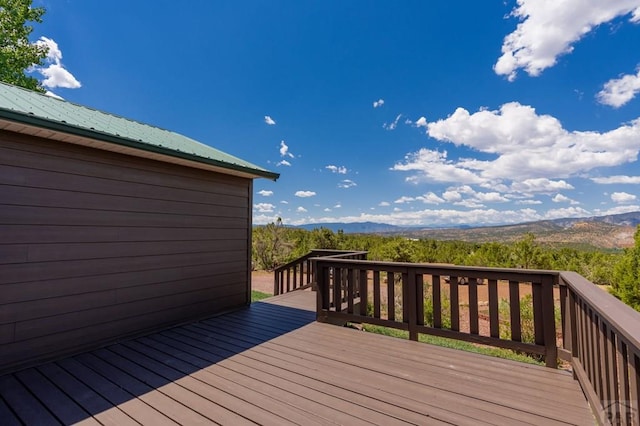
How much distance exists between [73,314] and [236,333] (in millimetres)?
1757

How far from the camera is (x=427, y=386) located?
232 centimetres

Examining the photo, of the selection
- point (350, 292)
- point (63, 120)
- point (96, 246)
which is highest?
point (63, 120)

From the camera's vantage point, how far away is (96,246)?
323 cm

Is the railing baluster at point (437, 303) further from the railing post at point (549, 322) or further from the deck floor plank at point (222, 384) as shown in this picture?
the deck floor plank at point (222, 384)

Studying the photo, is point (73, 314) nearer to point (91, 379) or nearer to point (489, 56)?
point (91, 379)

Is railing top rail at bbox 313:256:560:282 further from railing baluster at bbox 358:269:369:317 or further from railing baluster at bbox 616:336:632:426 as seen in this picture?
railing baluster at bbox 616:336:632:426

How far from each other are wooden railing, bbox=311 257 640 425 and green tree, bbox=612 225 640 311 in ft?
8.14

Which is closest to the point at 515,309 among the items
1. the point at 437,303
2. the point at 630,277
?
the point at 437,303

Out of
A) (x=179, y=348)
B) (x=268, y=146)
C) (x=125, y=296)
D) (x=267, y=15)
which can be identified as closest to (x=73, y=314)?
(x=125, y=296)

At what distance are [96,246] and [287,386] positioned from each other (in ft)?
8.70

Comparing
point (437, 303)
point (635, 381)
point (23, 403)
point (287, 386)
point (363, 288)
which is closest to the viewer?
point (635, 381)

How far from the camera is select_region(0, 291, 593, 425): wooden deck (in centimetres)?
193

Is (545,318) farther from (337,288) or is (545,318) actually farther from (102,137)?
(102,137)

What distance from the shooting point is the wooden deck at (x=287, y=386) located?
193cm
